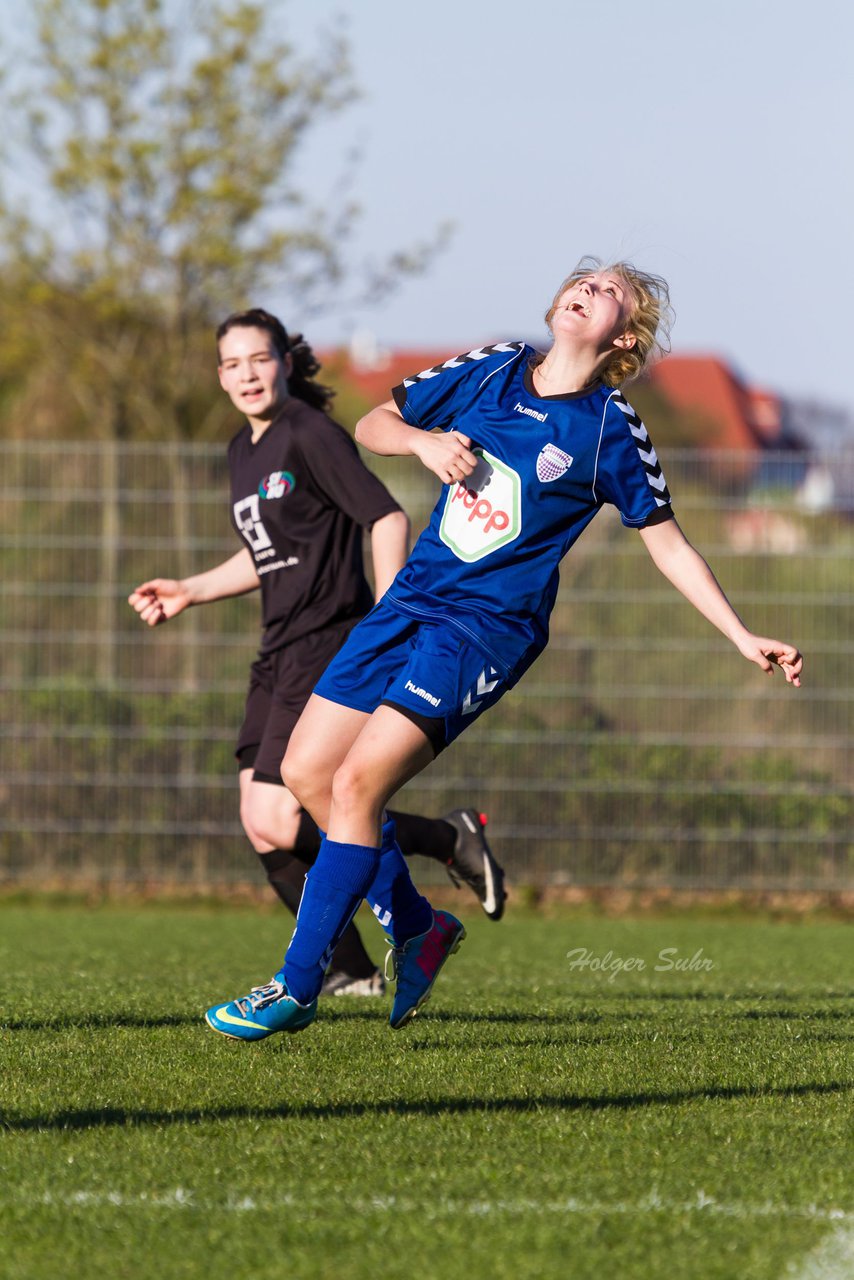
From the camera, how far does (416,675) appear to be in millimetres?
4223

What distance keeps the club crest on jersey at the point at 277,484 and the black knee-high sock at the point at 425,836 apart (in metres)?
1.24

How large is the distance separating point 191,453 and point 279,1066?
7.23m

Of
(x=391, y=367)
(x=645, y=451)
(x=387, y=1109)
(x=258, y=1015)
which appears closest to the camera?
(x=387, y=1109)

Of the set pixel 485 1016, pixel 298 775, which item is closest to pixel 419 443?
pixel 298 775

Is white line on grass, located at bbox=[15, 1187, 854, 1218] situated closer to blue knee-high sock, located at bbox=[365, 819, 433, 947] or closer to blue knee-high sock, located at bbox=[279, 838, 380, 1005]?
blue knee-high sock, located at bbox=[279, 838, 380, 1005]

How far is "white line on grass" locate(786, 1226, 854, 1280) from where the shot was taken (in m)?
2.50

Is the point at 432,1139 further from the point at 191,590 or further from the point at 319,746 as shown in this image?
the point at 191,590

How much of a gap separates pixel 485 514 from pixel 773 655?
0.83 m

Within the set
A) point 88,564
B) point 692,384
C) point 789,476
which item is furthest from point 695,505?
point 692,384

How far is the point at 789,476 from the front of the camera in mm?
10758

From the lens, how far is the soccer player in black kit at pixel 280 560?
18.8 feet

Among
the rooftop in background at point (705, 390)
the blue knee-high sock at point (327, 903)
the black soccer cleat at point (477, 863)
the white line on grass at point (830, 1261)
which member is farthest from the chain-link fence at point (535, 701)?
the rooftop in background at point (705, 390)

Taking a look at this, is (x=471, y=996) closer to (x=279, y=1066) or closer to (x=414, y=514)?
(x=279, y=1066)

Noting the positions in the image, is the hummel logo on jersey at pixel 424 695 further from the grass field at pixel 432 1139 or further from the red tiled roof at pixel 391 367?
the red tiled roof at pixel 391 367
